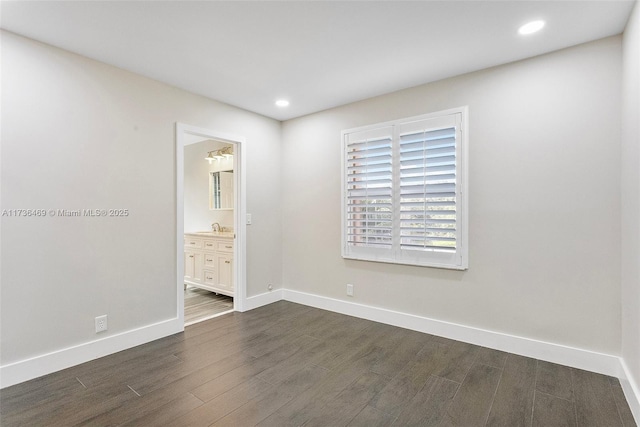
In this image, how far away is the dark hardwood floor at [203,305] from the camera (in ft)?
12.9

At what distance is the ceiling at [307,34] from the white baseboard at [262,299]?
8.91 ft

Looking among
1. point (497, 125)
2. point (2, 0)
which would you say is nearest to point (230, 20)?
point (2, 0)

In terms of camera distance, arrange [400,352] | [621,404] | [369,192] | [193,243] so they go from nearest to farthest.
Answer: [621,404], [400,352], [369,192], [193,243]

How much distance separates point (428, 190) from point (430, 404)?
1975 mm

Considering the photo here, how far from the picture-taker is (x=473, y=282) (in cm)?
308

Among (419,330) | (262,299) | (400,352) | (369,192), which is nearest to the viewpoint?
(400,352)

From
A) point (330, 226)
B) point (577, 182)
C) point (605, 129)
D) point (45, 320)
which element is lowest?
point (45, 320)

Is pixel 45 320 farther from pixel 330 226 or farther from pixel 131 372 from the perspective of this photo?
pixel 330 226

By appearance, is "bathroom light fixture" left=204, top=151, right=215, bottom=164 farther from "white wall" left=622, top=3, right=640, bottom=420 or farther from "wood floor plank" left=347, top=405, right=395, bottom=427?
"white wall" left=622, top=3, right=640, bottom=420

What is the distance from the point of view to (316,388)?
233 centimetres

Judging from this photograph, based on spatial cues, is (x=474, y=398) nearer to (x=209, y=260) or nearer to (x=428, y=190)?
(x=428, y=190)

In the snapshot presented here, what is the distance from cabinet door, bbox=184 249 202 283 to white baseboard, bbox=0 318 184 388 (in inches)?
68.4

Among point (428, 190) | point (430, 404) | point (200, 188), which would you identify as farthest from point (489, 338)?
point (200, 188)

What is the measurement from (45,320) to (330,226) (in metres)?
2.96
